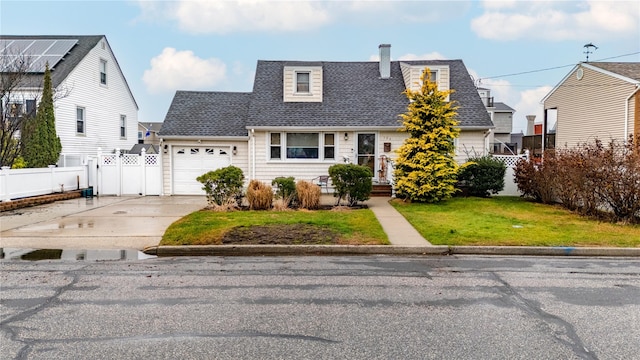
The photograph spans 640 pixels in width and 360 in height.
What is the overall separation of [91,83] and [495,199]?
2121 centimetres

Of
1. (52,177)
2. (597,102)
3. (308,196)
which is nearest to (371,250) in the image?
(308,196)

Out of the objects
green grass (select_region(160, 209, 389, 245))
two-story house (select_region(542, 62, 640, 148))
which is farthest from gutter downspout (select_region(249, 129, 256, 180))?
two-story house (select_region(542, 62, 640, 148))

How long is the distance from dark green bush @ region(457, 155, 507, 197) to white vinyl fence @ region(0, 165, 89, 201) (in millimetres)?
14928

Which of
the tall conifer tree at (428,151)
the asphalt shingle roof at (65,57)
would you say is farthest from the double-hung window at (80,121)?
the tall conifer tree at (428,151)

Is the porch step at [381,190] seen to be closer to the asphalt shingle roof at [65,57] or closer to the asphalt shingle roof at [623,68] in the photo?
the asphalt shingle roof at [623,68]

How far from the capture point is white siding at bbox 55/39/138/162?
22.4 m

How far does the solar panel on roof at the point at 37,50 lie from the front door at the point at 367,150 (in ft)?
51.3

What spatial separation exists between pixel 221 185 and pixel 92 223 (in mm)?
3642

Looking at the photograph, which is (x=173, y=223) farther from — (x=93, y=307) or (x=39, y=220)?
(x=93, y=307)

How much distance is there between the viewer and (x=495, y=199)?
1630 centimetres

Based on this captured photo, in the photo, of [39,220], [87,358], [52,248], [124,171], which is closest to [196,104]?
[124,171]

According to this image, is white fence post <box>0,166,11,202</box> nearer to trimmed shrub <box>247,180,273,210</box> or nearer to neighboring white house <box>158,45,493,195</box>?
neighboring white house <box>158,45,493,195</box>

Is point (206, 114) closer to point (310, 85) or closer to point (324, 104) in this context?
point (310, 85)

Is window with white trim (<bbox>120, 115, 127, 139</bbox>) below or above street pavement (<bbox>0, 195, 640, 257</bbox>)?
above
